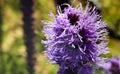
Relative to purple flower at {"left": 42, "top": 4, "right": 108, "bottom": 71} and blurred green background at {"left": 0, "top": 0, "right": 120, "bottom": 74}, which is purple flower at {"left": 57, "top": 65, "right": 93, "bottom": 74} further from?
blurred green background at {"left": 0, "top": 0, "right": 120, "bottom": 74}

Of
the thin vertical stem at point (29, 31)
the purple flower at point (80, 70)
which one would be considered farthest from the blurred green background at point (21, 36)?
the purple flower at point (80, 70)

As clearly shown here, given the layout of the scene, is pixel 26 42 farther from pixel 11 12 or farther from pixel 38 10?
pixel 11 12

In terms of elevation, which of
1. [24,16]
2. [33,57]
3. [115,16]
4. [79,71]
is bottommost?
[79,71]

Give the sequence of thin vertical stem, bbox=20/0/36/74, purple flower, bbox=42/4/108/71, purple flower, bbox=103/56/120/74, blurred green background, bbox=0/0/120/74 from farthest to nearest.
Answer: blurred green background, bbox=0/0/120/74 < thin vertical stem, bbox=20/0/36/74 < purple flower, bbox=103/56/120/74 < purple flower, bbox=42/4/108/71

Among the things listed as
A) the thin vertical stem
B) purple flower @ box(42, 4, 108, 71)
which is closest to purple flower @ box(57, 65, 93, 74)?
purple flower @ box(42, 4, 108, 71)

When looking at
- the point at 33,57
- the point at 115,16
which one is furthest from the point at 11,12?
the point at 33,57

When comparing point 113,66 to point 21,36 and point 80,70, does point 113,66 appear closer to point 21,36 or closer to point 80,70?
point 80,70
